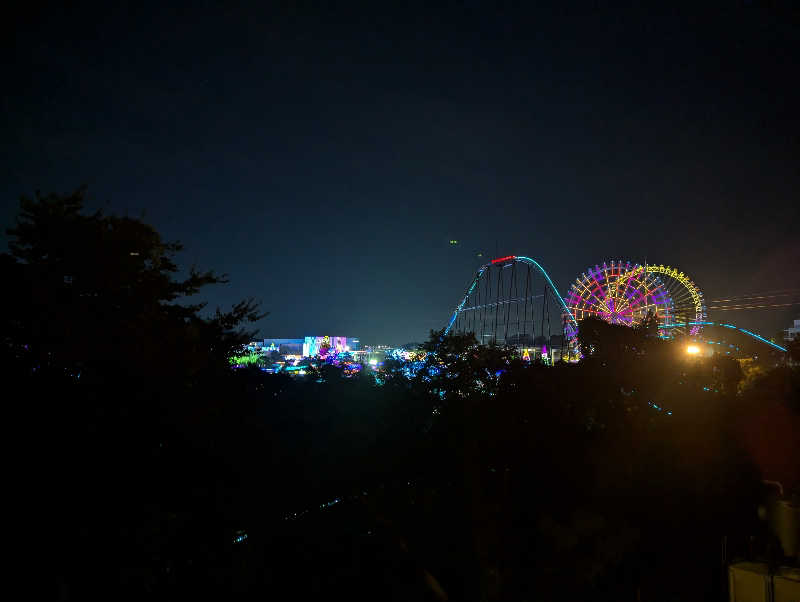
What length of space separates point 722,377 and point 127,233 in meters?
21.5

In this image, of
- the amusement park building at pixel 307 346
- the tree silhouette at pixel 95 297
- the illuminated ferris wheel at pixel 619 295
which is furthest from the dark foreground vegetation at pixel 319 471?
the amusement park building at pixel 307 346

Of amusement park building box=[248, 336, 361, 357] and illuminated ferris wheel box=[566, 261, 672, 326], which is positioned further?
amusement park building box=[248, 336, 361, 357]

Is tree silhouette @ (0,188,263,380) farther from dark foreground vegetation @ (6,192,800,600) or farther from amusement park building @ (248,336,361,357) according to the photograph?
amusement park building @ (248,336,361,357)

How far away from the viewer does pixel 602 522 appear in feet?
15.4

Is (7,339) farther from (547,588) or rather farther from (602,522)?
(602,522)

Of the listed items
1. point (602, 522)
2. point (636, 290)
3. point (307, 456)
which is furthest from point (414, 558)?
point (636, 290)

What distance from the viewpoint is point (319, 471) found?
7.36 m

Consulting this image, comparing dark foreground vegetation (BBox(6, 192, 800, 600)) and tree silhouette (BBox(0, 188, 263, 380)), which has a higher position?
tree silhouette (BBox(0, 188, 263, 380))

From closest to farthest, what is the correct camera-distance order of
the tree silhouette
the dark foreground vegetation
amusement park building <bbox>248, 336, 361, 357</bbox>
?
the dark foreground vegetation → the tree silhouette → amusement park building <bbox>248, 336, 361, 357</bbox>

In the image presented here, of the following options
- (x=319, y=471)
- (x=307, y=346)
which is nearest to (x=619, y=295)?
(x=319, y=471)

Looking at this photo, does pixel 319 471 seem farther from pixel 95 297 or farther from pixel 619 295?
pixel 619 295

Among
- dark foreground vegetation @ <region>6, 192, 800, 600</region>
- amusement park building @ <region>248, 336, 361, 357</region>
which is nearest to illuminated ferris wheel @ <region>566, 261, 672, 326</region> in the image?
dark foreground vegetation @ <region>6, 192, 800, 600</region>

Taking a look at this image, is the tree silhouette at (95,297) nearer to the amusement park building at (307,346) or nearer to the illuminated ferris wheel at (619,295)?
the illuminated ferris wheel at (619,295)

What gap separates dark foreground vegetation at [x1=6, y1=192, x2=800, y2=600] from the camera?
380cm
